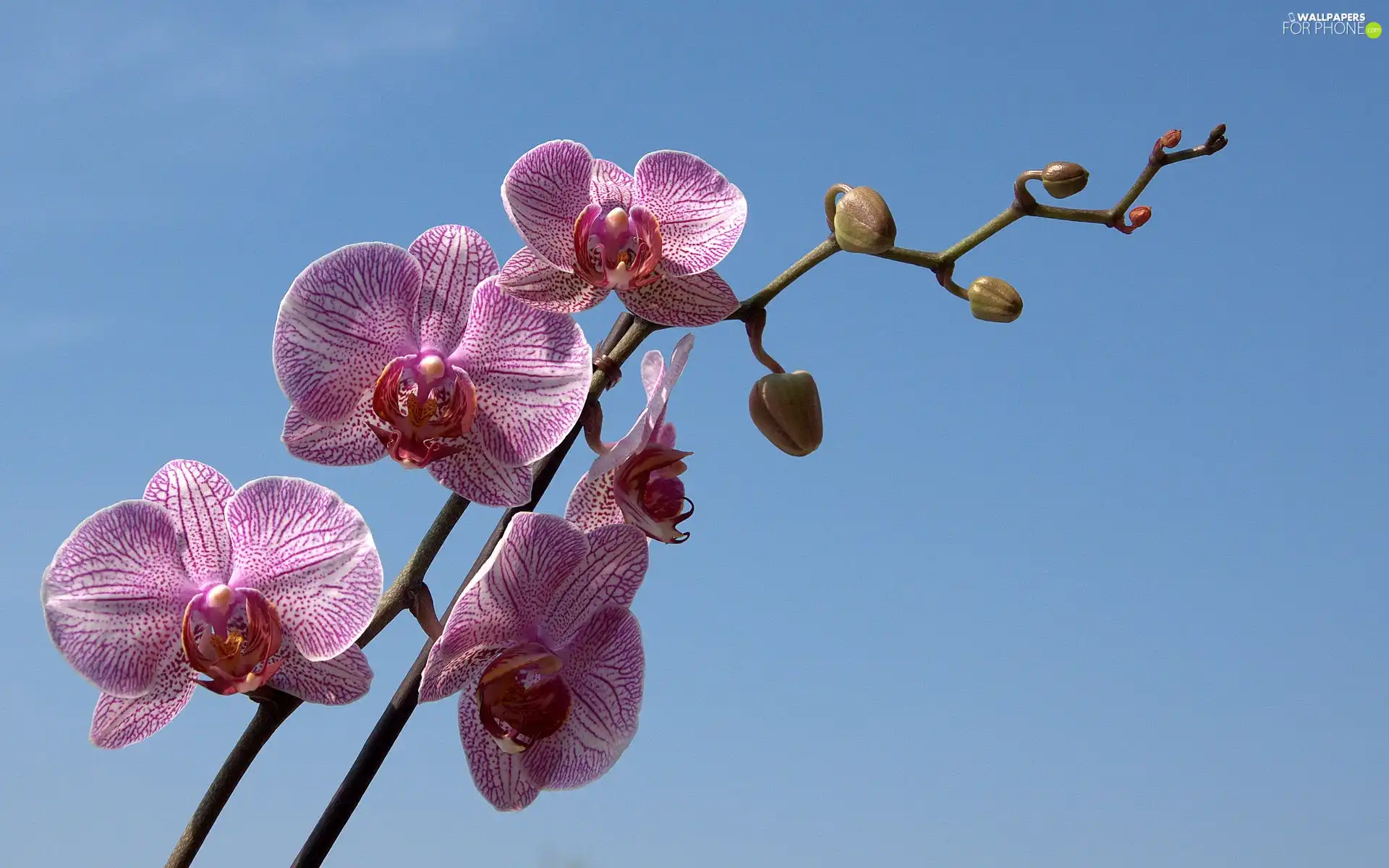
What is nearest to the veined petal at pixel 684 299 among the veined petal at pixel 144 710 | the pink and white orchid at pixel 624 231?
the pink and white orchid at pixel 624 231

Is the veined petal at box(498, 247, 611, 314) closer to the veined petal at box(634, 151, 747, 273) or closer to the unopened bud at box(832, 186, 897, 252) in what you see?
the veined petal at box(634, 151, 747, 273)

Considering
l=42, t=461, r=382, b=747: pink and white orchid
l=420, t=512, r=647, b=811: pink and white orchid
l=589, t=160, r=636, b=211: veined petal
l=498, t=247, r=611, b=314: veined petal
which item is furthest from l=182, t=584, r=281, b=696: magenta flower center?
l=589, t=160, r=636, b=211: veined petal

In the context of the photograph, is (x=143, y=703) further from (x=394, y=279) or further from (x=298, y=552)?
(x=394, y=279)

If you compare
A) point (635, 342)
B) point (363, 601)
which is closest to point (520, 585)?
point (363, 601)

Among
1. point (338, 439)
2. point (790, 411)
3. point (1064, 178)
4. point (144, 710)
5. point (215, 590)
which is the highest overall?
point (1064, 178)

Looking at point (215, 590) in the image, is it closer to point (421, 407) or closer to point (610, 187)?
point (421, 407)

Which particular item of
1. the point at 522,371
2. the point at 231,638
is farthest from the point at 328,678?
the point at 522,371
